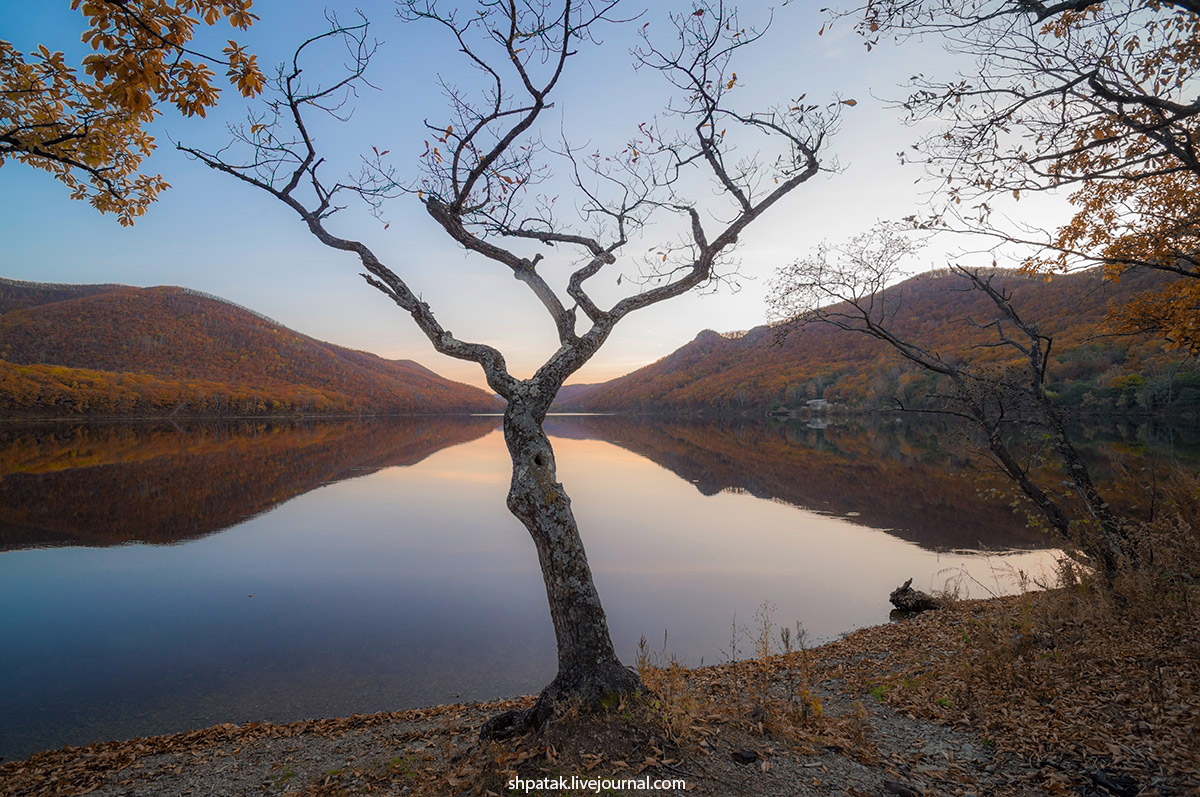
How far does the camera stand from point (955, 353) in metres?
84.2

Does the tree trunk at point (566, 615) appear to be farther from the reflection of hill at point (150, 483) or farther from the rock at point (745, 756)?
the reflection of hill at point (150, 483)

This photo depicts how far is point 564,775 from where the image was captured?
388 cm

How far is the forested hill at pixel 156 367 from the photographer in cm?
9954

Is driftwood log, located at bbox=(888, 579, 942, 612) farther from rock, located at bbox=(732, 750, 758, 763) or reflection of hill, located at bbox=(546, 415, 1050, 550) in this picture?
rock, located at bbox=(732, 750, 758, 763)

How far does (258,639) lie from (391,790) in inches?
285

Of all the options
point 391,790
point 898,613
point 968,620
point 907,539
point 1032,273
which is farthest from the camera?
point 907,539

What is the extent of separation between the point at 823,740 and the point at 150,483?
3435cm

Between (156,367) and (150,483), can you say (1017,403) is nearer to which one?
(150,483)

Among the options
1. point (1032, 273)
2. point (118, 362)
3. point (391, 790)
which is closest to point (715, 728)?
point (391, 790)

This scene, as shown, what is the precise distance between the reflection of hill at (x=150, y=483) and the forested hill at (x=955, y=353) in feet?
72.9

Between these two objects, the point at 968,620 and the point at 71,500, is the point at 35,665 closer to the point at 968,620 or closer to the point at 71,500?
the point at 968,620

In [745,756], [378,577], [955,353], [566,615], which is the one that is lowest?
[378,577]

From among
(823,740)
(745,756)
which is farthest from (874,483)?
(745,756)

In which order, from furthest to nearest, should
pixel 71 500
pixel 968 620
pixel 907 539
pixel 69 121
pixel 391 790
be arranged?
pixel 71 500 < pixel 907 539 < pixel 968 620 < pixel 69 121 < pixel 391 790
